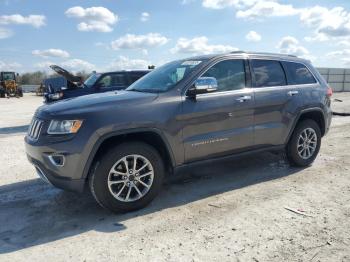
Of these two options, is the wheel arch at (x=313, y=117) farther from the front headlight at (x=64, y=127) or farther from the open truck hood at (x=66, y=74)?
the open truck hood at (x=66, y=74)

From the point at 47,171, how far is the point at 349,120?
410 inches

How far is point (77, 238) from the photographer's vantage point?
3754 millimetres

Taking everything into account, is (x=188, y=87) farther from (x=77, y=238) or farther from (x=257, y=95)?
(x=77, y=238)

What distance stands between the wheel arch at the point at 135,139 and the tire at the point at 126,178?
0.10 metres

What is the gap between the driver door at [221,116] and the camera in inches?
184

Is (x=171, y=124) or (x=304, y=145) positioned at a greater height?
(x=171, y=124)

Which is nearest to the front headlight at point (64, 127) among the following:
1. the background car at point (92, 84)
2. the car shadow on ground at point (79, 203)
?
the car shadow on ground at point (79, 203)

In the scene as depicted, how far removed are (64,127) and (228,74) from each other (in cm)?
238

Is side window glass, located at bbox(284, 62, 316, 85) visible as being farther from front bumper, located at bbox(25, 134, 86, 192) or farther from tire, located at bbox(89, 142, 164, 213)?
front bumper, located at bbox(25, 134, 86, 192)

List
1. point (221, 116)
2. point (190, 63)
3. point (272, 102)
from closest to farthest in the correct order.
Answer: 1. point (221, 116)
2. point (190, 63)
3. point (272, 102)

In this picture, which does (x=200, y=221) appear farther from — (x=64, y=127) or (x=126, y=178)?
(x=64, y=127)

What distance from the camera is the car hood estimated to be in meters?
4.12

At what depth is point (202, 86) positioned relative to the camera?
4.59 m

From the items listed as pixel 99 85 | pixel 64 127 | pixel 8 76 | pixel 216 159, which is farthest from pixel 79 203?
pixel 8 76
